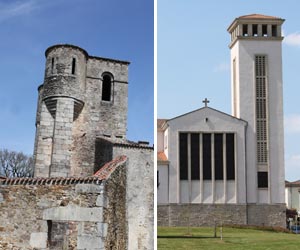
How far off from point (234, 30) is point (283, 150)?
463 inches

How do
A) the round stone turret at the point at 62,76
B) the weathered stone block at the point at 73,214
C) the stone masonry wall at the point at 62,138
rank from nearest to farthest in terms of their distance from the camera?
the weathered stone block at the point at 73,214, the stone masonry wall at the point at 62,138, the round stone turret at the point at 62,76

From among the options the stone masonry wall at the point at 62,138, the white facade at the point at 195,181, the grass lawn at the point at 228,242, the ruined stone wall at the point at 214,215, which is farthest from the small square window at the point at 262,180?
the stone masonry wall at the point at 62,138

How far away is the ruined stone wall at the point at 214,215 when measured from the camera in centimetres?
4219

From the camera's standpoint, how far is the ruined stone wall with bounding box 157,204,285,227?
42188mm

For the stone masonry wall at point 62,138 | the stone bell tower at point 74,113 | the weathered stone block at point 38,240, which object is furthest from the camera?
the stone bell tower at point 74,113

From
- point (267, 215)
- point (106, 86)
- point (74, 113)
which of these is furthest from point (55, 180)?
point (267, 215)

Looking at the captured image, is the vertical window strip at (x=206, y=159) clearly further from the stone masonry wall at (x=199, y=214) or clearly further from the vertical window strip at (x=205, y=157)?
the stone masonry wall at (x=199, y=214)

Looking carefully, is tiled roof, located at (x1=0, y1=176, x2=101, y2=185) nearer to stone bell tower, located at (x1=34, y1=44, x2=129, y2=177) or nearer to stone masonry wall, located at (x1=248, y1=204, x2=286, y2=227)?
stone bell tower, located at (x1=34, y1=44, x2=129, y2=177)

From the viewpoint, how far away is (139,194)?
24.9 m

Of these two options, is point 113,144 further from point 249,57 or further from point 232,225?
point 249,57

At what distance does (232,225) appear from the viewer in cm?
4125

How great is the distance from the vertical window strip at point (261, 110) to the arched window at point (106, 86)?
65.8 ft

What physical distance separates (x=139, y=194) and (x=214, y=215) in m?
18.8

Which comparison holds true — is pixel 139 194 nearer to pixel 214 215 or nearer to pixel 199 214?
pixel 199 214
